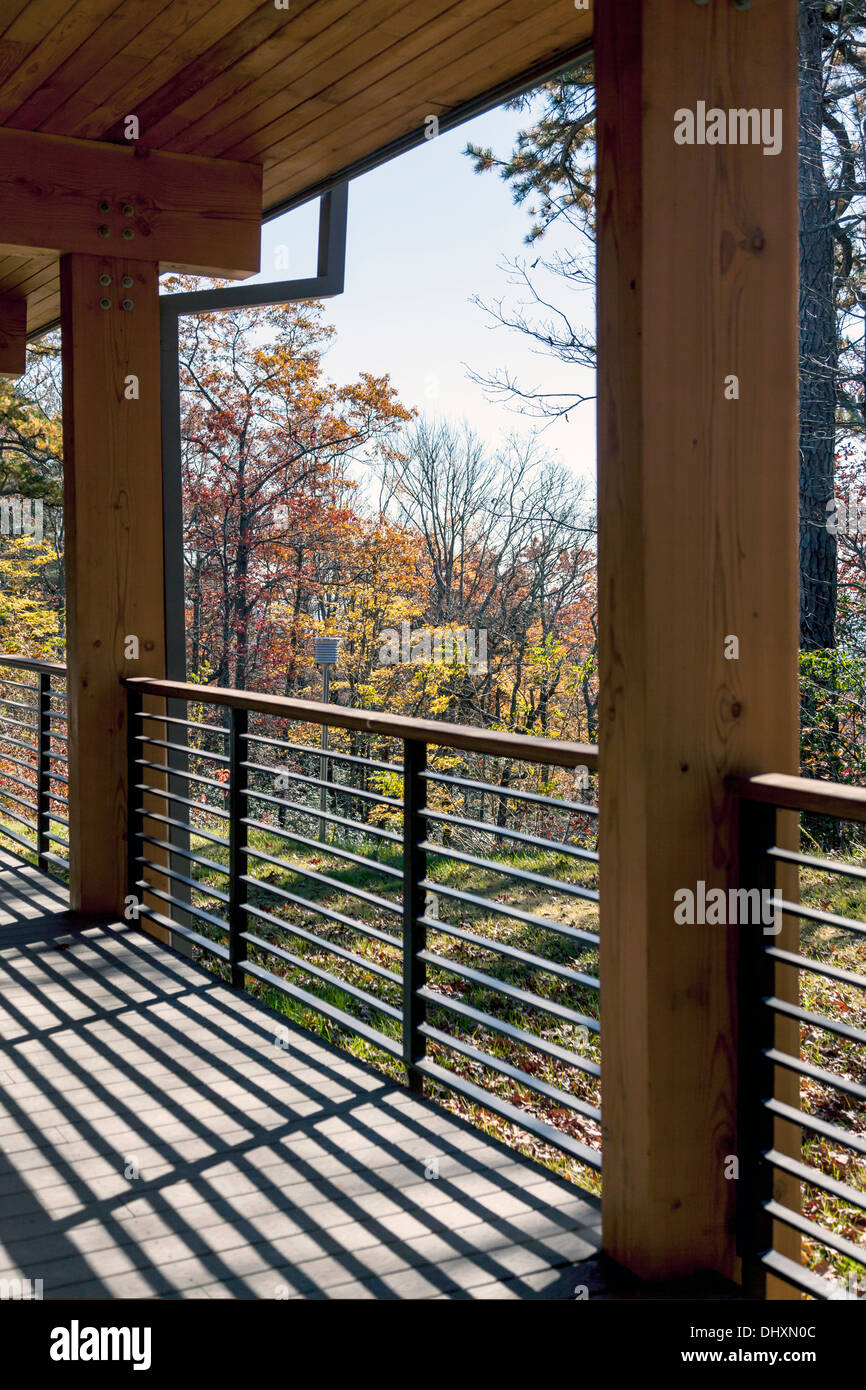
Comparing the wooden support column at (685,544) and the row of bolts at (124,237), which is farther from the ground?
the row of bolts at (124,237)

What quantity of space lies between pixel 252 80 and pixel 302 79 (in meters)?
0.16

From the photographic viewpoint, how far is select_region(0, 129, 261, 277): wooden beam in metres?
4.14

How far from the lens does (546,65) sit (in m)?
3.46

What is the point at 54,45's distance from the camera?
342 centimetres

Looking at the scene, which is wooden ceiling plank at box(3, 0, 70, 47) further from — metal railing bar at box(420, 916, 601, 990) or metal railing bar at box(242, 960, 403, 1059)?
metal railing bar at box(242, 960, 403, 1059)

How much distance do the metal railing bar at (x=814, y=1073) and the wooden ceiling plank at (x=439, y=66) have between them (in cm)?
262

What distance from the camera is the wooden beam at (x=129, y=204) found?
4.14 metres

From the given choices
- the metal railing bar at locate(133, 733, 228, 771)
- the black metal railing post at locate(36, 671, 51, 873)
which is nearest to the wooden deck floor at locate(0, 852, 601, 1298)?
the metal railing bar at locate(133, 733, 228, 771)

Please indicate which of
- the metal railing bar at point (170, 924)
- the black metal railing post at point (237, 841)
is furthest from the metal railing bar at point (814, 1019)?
the metal railing bar at point (170, 924)

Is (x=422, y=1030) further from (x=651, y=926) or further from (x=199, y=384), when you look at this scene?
(x=199, y=384)

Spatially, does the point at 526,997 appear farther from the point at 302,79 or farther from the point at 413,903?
the point at 302,79

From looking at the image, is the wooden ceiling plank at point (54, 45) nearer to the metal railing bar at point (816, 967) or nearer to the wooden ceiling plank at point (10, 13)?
the wooden ceiling plank at point (10, 13)

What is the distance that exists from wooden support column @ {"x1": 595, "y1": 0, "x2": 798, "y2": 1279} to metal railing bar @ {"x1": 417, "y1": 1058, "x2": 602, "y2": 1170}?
306mm
